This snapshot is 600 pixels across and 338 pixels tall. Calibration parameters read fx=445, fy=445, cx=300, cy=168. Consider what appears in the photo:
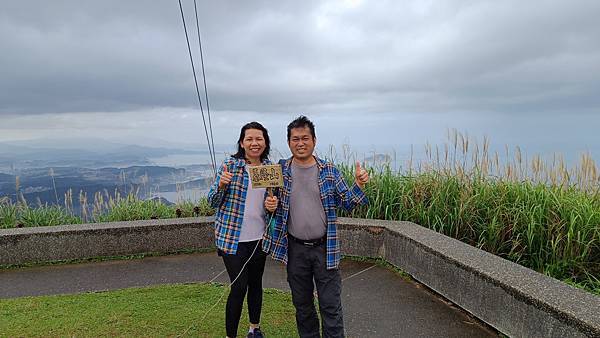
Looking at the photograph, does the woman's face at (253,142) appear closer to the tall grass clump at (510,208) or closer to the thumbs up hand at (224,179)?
the thumbs up hand at (224,179)

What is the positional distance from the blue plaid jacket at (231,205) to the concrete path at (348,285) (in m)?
1.32

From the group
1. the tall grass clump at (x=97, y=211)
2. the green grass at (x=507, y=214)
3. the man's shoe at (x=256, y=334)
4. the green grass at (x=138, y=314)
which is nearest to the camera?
the man's shoe at (x=256, y=334)

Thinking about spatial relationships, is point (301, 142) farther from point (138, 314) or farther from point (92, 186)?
point (92, 186)

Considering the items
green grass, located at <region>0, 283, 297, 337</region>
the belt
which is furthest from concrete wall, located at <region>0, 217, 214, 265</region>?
the belt

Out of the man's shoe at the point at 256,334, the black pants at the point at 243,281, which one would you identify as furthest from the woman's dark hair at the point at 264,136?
the man's shoe at the point at 256,334

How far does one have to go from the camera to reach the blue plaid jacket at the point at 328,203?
118 inches

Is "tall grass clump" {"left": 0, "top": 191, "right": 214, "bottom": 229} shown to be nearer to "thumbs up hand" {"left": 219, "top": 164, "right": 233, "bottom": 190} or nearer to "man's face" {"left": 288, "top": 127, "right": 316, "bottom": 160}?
"thumbs up hand" {"left": 219, "top": 164, "right": 233, "bottom": 190}

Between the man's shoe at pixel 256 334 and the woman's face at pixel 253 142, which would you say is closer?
the woman's face at pixel 253 142

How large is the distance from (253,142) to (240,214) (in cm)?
50

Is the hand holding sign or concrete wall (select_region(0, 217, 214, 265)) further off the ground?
the hand holding sign

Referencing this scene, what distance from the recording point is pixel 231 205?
3025 millimetres

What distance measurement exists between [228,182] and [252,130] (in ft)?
1.28

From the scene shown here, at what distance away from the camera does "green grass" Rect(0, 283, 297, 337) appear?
3.55 m

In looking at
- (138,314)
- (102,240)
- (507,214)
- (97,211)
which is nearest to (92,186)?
(97,211)
